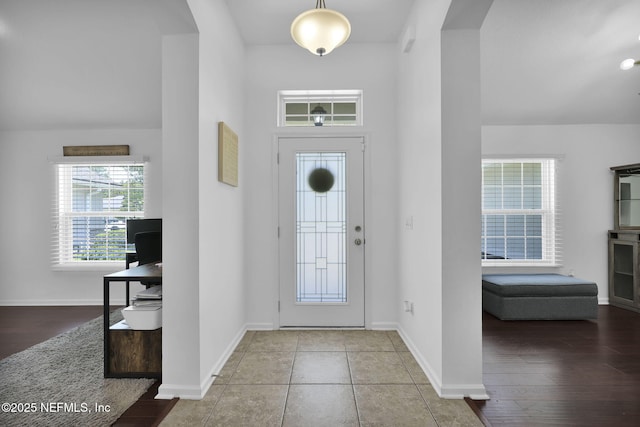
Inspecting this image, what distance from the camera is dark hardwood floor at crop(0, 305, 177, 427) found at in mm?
1996

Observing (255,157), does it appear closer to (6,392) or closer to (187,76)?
(187,76)

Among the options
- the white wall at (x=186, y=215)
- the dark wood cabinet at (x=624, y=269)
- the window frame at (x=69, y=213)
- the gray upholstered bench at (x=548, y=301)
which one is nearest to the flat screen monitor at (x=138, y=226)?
the window frame at (x=69, y=213)

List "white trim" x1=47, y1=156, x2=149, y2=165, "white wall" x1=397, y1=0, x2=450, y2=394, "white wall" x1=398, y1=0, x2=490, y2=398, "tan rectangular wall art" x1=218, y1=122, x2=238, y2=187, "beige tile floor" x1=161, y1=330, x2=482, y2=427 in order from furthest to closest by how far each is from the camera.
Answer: "white trim" x1=47, y1=156, x2=149, y2=165 < "tan rectangular wall art" x1=218, y1=122, x2=238, y2=187 < "white wall" x1=397, y1=0, x2=450, y2=394 < "white wall" x1=398, y1=0, x2=490, y2=398 < "beige tile floor" x1=161, y1=330, x2=482, y2=427

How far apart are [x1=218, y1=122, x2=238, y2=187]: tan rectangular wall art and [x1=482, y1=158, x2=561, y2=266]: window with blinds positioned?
11.0 ft

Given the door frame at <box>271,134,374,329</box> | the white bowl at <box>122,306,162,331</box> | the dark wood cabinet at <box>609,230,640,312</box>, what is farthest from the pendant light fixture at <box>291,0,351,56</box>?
the dark wood cabinet at <box>609,230,640,312</box>

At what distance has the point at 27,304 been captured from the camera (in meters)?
4.45

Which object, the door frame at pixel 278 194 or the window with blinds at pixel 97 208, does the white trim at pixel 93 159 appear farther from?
the door frame at pixel 278 194

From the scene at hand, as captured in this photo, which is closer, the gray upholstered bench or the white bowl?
the white bowl

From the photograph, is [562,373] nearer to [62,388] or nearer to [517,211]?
[517,211]

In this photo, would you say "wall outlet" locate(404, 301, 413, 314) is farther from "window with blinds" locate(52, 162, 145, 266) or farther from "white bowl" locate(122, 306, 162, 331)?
"window with blinds" locate(52, 162, 145, 266)

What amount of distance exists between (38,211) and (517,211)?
633 cm

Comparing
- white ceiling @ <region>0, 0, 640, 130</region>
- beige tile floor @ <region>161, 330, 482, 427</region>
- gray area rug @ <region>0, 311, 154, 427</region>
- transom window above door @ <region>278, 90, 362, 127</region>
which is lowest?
beige tile floor @ <region>161, 330, 482, 427</region>

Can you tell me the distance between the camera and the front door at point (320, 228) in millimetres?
3627

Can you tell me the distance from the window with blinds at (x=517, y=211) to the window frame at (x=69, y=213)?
4588 mm
